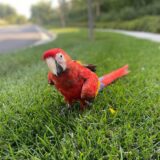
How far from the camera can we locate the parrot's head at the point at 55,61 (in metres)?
1.68

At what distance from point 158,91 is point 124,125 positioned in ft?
2.80

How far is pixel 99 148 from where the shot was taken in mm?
1608

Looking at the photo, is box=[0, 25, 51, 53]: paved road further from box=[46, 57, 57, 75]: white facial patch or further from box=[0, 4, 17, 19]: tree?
box=[0, 4, 17, 19]: tree

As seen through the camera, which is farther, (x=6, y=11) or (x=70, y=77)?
(x=6, y=11)

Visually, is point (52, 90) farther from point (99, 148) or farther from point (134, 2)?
point (134, 2)

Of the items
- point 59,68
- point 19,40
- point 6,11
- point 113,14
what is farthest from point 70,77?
point 6,11

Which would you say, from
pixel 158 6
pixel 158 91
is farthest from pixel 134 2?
pixel 158 91

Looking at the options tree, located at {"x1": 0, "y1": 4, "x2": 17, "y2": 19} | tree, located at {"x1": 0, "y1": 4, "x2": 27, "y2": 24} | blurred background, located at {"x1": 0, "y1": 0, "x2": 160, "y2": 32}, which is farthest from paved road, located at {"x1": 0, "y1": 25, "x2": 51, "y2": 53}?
tree, located at {"x1": 0, "y1": 4, "x2": 17, "y2": 19}

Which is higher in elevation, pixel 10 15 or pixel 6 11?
pixel 6 11

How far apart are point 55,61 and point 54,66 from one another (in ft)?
0.12

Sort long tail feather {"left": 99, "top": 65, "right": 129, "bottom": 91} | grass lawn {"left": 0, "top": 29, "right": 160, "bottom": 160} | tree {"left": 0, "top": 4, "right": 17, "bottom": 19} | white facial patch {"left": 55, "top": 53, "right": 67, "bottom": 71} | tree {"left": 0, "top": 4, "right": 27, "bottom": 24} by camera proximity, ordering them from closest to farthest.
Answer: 1. grass lawn {"left": 0, "top": 29, "right": 160, "bottom": 160}
2. white facial patch {"left": 55, "top": 53, "right": 67, "bottom": 71}
3. long tail feather {"left": 99, "top": 65, "right": 129, "bottom": 91}
4. tree {"left": 0, "top": 4, "right": 27, "bottom": 24}
5. tree {"left": 0, "top": 4, "right": 17, "bottom": 19}

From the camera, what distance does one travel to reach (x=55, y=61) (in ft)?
5.55

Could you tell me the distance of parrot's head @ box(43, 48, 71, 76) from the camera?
5.51 ft

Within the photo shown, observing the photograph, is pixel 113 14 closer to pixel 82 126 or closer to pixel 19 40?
pixel 19 40
